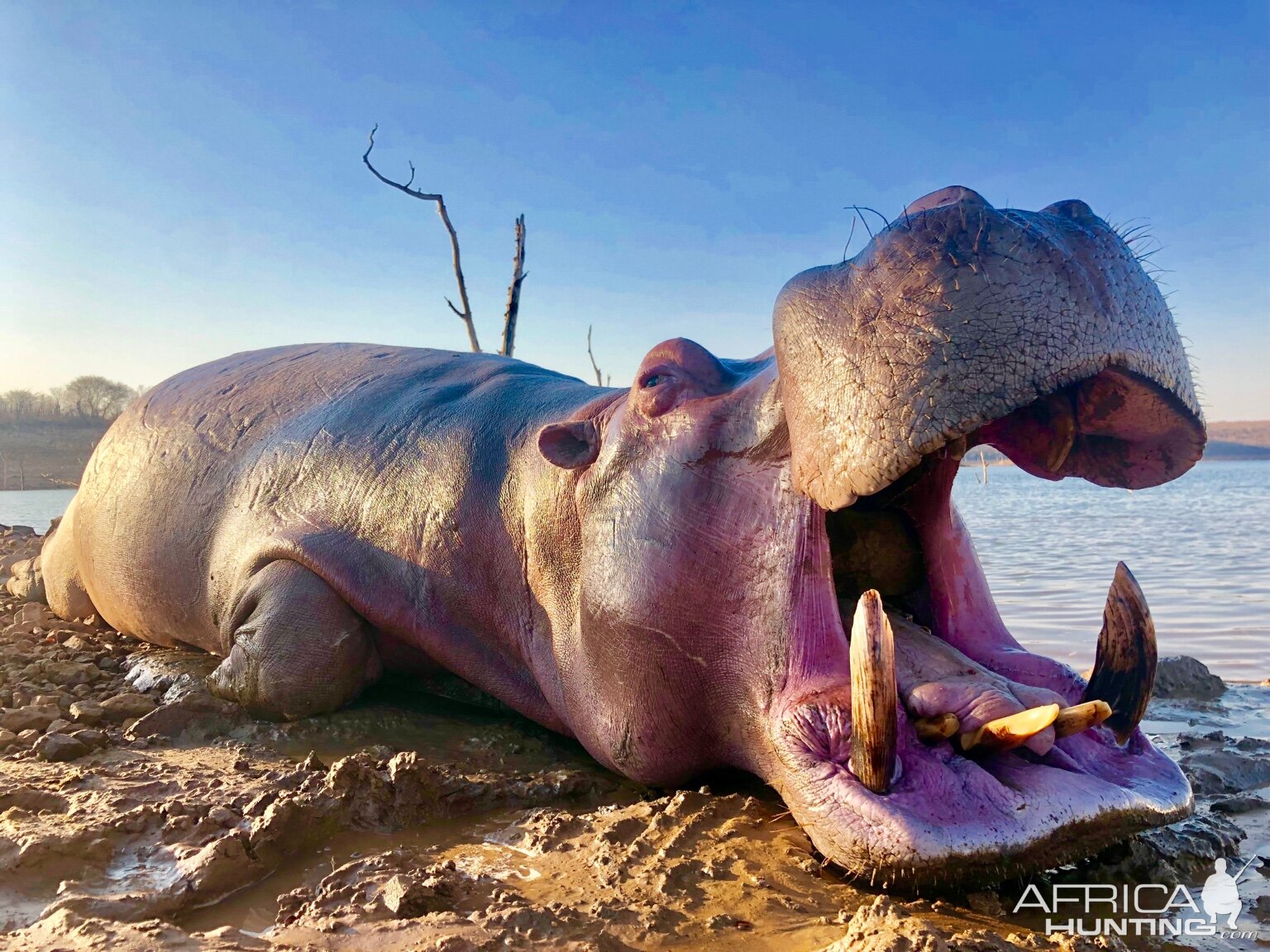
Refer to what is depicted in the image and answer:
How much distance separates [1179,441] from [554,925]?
1.54m

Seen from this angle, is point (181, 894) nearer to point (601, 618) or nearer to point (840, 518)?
point (601, 618)

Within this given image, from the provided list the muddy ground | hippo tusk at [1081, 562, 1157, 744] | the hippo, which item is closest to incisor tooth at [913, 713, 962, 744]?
the hippo

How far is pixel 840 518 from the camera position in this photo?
7.41ft

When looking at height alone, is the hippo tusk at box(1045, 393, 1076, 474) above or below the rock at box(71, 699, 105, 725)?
above

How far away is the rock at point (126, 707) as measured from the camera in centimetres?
313

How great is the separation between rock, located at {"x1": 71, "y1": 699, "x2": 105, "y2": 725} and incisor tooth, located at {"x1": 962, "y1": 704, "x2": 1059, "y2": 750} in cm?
268

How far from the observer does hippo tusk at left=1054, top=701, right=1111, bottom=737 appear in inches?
66.9

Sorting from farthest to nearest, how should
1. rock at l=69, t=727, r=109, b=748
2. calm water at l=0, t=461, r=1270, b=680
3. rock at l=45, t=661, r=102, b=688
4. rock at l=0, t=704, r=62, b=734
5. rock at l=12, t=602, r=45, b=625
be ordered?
calm water at l=0, t=461, r=1270, b=680 < rock at l=12, t=602, r=45, b=625 < rock at l=45, t=661, r=102, b=688 < rock at l=0, t=704, r=62, b=734 < rock at l=69, t=727, r=109, b=748

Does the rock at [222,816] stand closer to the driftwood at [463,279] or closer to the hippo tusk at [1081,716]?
the hippo tusk at [1081,716]

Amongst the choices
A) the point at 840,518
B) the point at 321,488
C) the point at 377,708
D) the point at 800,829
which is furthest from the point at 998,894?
the point at 321,488

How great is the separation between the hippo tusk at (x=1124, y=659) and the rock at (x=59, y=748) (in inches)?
104

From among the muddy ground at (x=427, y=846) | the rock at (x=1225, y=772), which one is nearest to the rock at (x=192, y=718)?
the muddy ground at (x=427, y=846)

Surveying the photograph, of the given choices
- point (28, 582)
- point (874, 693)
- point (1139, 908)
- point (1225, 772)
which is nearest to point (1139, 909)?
point (1139, 908)

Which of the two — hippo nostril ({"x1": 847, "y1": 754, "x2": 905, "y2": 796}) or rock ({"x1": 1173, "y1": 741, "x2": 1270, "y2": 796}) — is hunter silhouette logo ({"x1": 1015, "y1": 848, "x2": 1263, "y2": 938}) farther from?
rock ({"x1": 1173, "y1": 741, "x2": 1270, "y2": 796})
